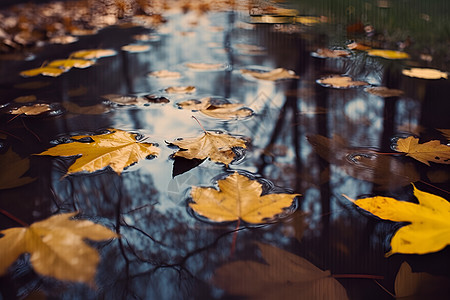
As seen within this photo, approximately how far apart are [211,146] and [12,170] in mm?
455

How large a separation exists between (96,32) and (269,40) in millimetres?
1352

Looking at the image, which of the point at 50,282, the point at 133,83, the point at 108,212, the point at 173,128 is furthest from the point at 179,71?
the point at 50,282

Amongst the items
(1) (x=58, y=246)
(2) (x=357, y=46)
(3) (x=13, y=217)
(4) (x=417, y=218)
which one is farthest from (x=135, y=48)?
(4) (x=417, y=218)

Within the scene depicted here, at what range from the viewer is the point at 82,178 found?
2.53 feet

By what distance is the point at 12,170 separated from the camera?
80 centimetres

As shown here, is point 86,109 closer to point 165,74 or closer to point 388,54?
point 165,74

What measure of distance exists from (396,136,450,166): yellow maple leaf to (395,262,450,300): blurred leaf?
386mm

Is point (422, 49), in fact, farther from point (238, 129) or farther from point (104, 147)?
point (104, 147)

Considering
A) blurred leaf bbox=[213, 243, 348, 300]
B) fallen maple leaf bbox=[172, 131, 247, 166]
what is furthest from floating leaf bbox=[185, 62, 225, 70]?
blurred leaf bbox=[213, 243, 348, 300]

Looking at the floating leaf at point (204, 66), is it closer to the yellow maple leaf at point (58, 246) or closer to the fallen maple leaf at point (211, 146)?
the fallen maple leaf at point (211, 146)

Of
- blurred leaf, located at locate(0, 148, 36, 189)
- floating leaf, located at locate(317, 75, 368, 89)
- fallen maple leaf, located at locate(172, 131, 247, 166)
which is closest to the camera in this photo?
blurred leaf, located at locate(0, 148, 36, 189)

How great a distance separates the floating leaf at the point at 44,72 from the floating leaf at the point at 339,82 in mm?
1158

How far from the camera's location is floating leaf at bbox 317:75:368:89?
4.82ft

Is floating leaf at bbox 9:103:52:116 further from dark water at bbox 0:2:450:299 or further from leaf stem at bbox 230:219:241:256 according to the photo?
leaf stem at bbox 230:219:241:256
